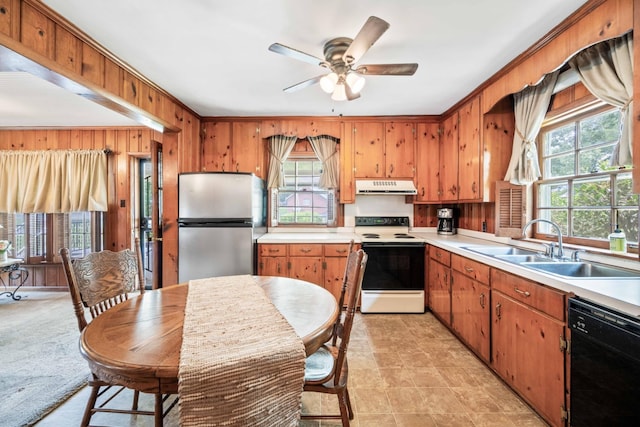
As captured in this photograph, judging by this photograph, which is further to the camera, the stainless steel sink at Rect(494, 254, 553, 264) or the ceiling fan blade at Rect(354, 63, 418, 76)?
the stainless steel sink at Rect(494, 254, 553, 264)

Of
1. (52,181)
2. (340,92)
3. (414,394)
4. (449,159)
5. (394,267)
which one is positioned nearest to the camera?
(414,394)

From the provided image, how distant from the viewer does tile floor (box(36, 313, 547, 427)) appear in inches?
66.0

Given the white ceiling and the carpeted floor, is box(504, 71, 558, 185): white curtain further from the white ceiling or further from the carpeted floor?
the carpeted floor

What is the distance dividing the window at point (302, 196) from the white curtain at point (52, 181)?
109 inches

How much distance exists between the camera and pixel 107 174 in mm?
4277

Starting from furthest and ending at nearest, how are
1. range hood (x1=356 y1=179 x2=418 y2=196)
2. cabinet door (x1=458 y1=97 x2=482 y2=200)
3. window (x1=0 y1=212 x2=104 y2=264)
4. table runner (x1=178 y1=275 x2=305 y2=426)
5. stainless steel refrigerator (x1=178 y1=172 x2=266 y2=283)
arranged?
1. window (x1=0 y1=212 x2=104 y2=264)
2. range hood (x1=356 y1=179 x2=418 y2=196)
3. stainless steel refrigerator (x1=178 y1=172 x2=266 y2=283)
4. cabinet door (x1=458 y1=97 x2=482 y2=200)
5. table runner (x1=178 y1=275 x2=305 y2=426)

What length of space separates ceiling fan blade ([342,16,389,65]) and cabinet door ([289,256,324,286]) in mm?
2215

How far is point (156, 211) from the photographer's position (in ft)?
10.5

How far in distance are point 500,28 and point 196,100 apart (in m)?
2.98

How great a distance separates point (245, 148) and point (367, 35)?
2.58 metres

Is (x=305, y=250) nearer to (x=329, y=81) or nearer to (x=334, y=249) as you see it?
(x=334, y=249)

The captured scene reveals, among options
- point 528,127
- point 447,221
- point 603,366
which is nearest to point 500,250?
point 528,127

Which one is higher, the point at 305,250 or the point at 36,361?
the point at 305,250

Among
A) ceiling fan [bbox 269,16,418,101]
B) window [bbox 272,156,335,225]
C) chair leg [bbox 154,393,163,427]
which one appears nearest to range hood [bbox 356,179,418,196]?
window [bbox 272,156,335,225]
